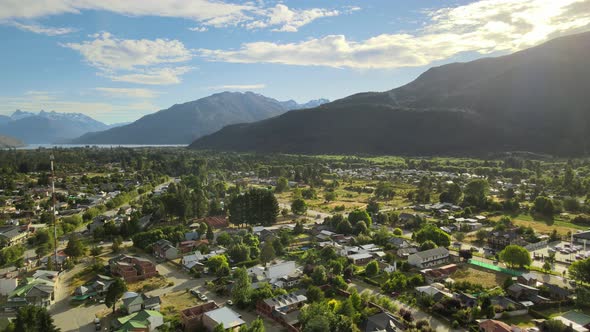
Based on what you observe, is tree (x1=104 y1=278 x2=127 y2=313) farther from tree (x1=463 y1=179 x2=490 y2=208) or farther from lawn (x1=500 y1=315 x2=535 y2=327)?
tree (x1=463 y1=179 x2=490 y2=208)

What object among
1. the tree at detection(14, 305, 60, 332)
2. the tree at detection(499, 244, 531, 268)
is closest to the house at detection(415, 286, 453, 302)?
the tree at detection(499, 244, 531, 268)

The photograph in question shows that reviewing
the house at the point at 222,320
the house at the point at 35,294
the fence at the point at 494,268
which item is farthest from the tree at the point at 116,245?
the fence at the point at 494,268

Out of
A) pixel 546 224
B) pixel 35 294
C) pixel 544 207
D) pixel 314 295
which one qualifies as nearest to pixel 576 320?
pixel 314 295

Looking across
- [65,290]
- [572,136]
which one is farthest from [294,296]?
[572,136]

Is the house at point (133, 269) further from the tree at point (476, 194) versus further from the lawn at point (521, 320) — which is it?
the tree at point (476, 194)

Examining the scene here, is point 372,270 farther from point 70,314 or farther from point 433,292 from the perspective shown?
point 70,314

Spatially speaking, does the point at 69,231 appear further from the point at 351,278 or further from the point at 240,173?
the point at 240,173
